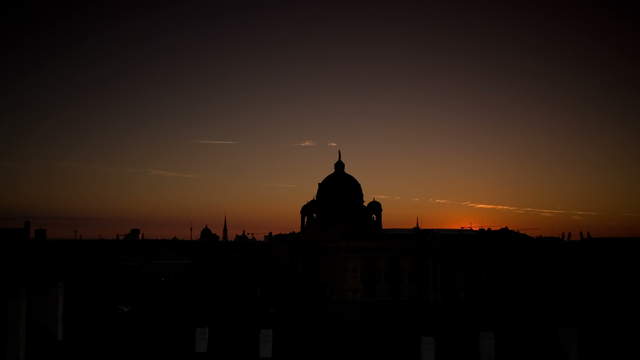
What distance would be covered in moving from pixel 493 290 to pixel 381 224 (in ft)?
78.5

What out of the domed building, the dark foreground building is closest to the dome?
the domed building

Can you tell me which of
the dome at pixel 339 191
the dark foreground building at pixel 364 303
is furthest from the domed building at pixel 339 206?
the dark foreground building at pixel 364 303

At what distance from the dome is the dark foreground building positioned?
34.7 ft

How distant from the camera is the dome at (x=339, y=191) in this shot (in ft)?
186

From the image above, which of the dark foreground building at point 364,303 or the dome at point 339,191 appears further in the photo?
the dome at point 339,191

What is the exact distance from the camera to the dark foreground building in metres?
30.5

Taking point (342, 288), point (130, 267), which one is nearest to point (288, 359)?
point (342, 288)

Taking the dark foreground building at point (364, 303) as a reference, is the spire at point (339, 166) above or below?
above

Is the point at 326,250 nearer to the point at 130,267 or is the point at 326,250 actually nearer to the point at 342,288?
the point at 342,288

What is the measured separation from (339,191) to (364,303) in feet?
69.5

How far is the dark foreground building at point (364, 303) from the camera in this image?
30.5 meters

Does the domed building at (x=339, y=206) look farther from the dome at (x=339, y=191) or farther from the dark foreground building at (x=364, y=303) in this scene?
the dark foreground building at (x=364, y=303)

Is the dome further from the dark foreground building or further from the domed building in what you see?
the dark foreground building

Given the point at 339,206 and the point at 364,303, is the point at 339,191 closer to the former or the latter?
the point at 339,206
